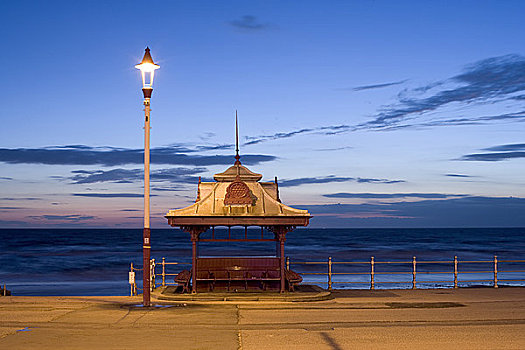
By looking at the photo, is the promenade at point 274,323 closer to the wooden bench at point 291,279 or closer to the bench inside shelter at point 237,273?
the wooden bench at point 291,279

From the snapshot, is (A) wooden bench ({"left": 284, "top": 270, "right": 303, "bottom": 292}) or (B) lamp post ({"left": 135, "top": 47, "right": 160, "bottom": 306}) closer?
(B) lamp post ({"left": 135, "top": 47, "right": 160, "bottom": 306})

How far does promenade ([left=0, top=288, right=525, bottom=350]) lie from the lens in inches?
444

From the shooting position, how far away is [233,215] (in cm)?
1839

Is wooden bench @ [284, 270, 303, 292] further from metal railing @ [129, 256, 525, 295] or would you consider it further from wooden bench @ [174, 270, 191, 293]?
wooden bench @ [174, 270, 191, 293]

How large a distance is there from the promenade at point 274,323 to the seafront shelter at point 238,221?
6.51ft

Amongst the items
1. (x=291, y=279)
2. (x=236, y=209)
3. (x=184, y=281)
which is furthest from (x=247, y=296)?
(x=236, y=209)

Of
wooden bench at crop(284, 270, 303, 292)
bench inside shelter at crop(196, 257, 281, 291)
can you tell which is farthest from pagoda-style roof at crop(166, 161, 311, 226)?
bench inside shelter at crop(196, 257, 281, 291)

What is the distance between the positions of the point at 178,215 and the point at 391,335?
8018mm

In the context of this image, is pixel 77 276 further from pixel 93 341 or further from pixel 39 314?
pixel 93 341

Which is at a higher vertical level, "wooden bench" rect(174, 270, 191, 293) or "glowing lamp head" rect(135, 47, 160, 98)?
"glowing lamp head" rect(135, 47, 160, 98)

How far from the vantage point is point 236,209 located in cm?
1883

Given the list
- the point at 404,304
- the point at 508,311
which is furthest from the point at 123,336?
the point at 508,311

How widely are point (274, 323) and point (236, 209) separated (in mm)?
5637

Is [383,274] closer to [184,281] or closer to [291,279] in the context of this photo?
[291,279]
